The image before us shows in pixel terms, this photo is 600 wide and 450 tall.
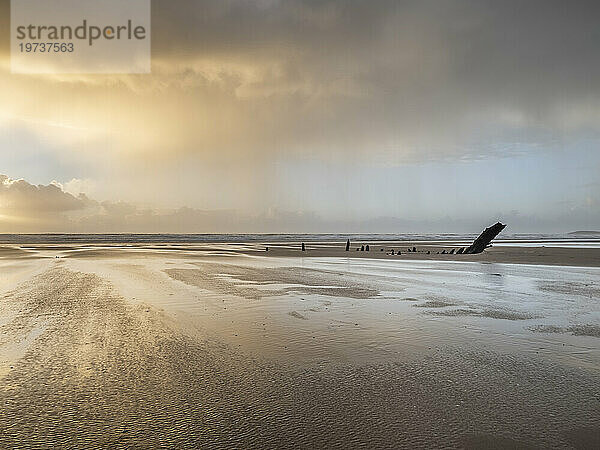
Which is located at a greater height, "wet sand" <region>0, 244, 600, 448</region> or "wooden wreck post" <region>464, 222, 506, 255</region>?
"wooden wreck post" <region>464, 222, 506, 255</region>

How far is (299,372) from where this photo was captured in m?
6.24

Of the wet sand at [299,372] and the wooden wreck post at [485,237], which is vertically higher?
the wooden wreck post at [485,237]

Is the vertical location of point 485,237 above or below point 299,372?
above

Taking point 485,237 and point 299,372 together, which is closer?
point 299,372

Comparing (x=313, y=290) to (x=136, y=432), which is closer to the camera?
(x=136, y=432)

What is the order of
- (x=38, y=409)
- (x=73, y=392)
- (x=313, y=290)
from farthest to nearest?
(x=313, y=290) → (x=73, y=392) → (x=38, y=409)

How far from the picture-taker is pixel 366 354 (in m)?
7.20

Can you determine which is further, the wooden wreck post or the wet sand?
the wooden wreck post

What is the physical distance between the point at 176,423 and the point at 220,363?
2166 millimetres

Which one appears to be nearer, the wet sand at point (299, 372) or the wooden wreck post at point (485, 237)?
the wet sand at point (299, 372)

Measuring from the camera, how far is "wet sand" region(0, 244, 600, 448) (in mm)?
4324

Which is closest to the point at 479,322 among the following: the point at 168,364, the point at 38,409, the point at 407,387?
the point at 407,387

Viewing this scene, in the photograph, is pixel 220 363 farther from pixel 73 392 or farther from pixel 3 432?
pixel 3 432

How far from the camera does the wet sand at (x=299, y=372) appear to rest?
170 inches
